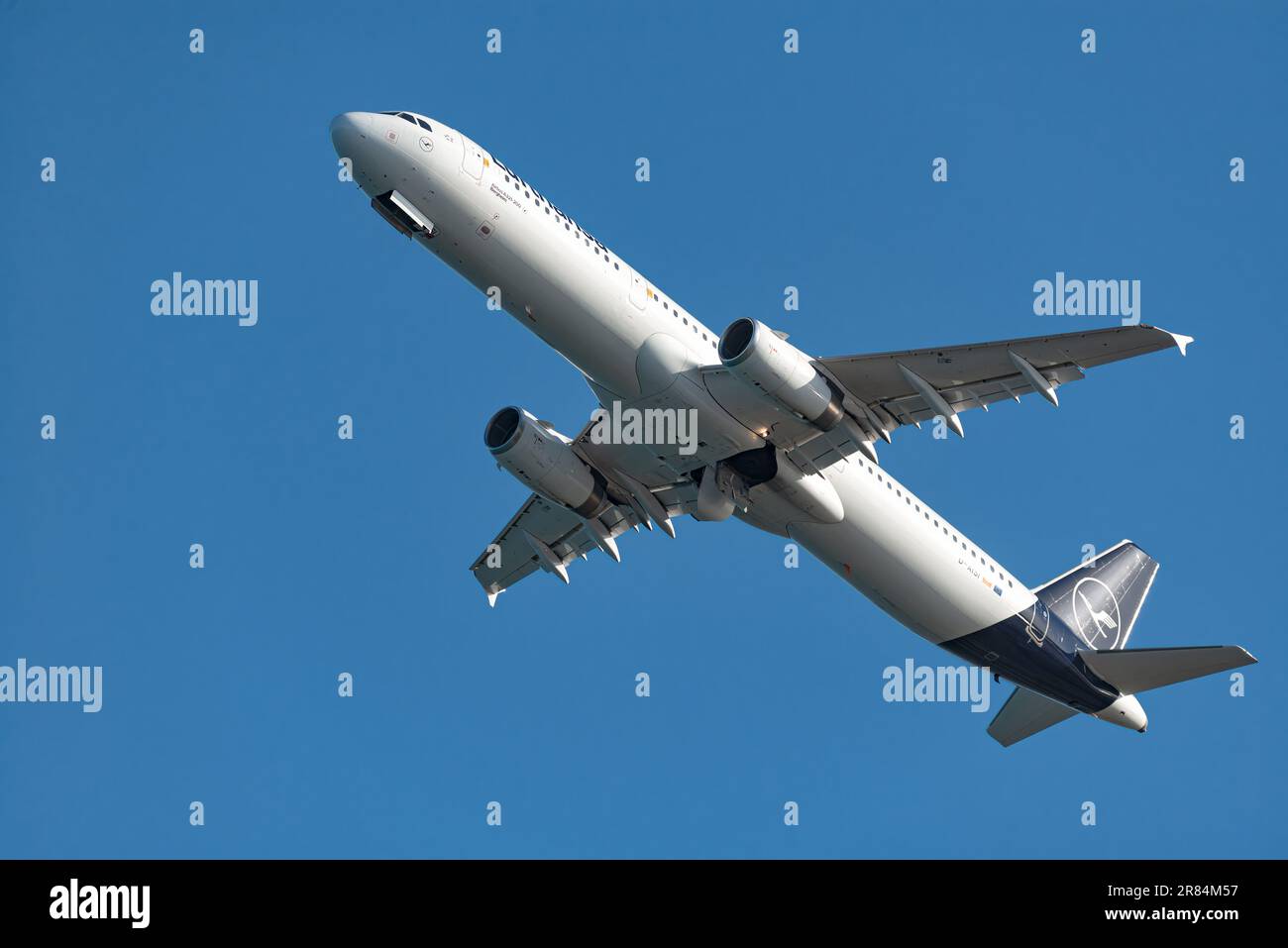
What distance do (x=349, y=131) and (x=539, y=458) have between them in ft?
33.1

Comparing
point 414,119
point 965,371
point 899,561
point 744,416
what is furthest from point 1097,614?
point 414,119

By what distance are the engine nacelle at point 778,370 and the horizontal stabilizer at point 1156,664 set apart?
1331 cm

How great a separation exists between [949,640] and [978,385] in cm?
964

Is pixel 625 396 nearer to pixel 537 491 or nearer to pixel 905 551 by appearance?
pixel 537 491

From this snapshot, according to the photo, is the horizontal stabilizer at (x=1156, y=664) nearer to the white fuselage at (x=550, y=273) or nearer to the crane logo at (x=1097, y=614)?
the crane logo at (x=1097, y=614)

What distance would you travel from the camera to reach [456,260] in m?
33.7

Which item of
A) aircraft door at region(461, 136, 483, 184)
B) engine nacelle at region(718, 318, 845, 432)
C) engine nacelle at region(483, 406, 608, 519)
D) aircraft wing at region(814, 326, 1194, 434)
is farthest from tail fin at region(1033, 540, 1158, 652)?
aircraft door at region(461, 136, 483, 184)

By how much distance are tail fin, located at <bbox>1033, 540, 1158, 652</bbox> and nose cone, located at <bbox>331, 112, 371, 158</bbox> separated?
24.8 metres

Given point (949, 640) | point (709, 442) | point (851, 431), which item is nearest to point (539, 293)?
point (709, 442)

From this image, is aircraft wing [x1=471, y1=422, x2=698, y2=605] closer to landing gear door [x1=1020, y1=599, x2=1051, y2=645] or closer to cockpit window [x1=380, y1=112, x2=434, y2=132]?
cockpit window [x1=380, y1=112, x2=434, y2=132]

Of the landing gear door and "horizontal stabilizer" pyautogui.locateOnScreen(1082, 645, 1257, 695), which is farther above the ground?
the landing gear door

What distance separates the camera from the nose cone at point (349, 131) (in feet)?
107

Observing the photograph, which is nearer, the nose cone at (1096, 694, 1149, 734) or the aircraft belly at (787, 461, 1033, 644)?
the aircraft belly at (787, 461, 1033, 644)

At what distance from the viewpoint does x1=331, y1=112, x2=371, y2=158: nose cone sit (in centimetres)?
3266
